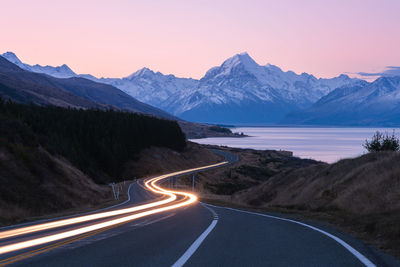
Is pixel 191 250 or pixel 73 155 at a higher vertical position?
pixel 191 250

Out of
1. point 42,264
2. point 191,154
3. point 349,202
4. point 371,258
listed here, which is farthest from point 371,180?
point 191,154

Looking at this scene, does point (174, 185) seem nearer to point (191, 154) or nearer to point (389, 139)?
point (389, 139)

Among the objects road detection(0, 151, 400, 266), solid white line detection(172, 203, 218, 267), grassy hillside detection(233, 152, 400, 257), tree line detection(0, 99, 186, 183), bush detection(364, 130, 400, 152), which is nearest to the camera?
solid white line detection(172, 203, 218, 267)

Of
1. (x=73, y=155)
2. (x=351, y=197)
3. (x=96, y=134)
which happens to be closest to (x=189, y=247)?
(x=351, y=197)

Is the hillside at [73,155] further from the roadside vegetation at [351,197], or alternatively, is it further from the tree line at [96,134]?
the roadside vegetation at [351,197]

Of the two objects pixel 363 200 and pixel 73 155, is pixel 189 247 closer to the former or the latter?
pixel 363 200

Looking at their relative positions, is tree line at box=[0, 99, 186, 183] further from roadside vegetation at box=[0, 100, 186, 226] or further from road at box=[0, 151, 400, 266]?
road at box=[0, 151, 400, 266]

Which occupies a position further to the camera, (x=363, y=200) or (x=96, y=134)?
(x=96, y=134)

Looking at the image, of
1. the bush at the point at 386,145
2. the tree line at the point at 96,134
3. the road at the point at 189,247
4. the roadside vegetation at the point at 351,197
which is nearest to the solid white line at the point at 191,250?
the road at the point at 189,247

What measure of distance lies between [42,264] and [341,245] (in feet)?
25.4

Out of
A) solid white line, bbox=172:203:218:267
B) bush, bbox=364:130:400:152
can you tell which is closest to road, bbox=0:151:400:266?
solid white line, bbox=172:203:218:267

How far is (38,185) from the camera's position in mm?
37594

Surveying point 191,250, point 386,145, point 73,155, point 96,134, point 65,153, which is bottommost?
point 73,155

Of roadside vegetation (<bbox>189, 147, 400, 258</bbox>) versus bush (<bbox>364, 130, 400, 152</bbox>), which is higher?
bush (<bbox>364, 130, 400, 152</bbox>)
